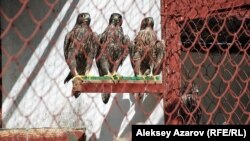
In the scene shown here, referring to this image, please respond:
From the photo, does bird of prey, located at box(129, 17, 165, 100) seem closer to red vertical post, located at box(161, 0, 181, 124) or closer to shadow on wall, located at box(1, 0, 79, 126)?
red vertical post, located at box(161, 0, 181, 124)

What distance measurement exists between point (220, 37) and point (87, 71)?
3.31 feet

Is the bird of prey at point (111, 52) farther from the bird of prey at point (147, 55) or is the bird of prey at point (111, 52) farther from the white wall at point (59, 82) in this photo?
the white wall at point (59, 82)

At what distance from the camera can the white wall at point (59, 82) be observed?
2260 millimetres

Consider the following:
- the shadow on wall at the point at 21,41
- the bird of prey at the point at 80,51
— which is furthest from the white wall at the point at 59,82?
the bird of prey at the point at 80,51

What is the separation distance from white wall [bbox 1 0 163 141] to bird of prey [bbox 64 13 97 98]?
565mm

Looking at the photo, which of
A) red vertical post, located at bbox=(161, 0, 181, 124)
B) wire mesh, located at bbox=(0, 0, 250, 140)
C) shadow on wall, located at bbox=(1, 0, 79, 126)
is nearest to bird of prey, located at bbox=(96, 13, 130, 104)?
wire mesh, located at bbox=(0, 0, 250, 140)

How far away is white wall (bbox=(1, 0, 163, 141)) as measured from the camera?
2260 mm

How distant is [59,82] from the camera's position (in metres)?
2.35

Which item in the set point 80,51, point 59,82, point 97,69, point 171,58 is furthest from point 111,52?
point 59,82

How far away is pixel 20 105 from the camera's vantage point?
2.38m

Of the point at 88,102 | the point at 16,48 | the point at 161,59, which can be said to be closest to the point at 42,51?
the point at 16,48

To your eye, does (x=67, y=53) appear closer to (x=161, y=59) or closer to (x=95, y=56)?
(x=95, y=56)

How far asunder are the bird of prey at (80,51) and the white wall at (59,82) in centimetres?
57

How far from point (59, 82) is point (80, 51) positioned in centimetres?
79
